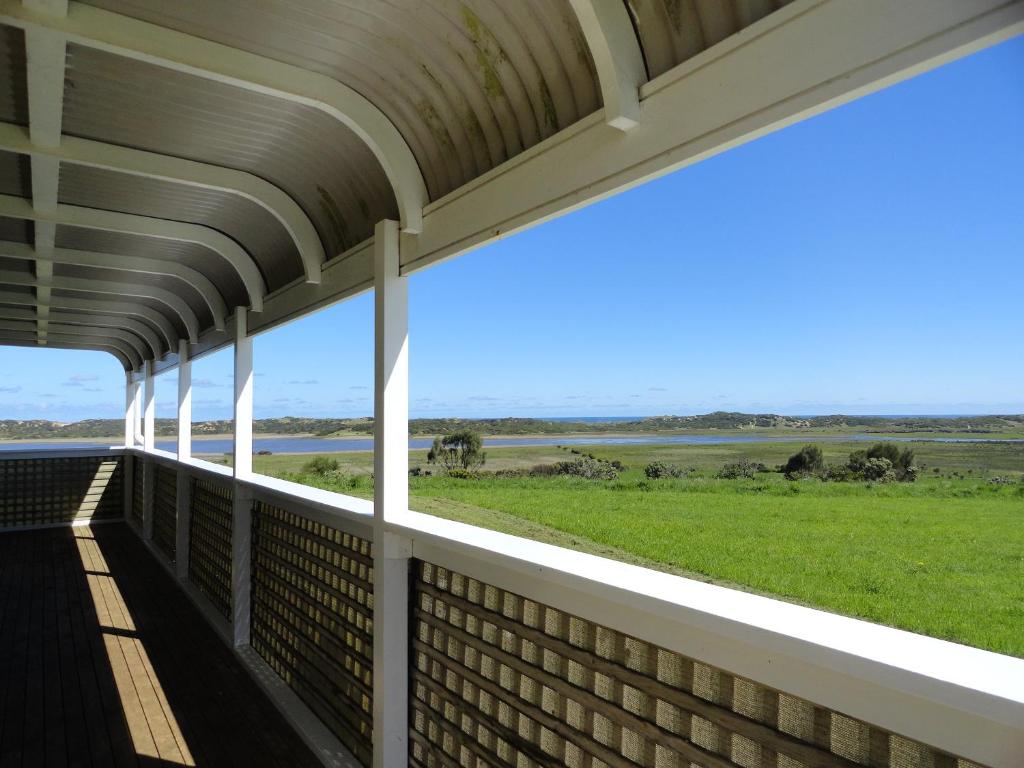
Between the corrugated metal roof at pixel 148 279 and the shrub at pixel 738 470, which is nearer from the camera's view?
the corrugated metal roof at pixel 148 279

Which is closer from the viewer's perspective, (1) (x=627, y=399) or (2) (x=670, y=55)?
(2) (x=670, y=55)

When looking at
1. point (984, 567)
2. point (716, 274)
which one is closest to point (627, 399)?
point (716, 274)

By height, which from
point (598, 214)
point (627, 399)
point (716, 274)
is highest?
point (598, 214)

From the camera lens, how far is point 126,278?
20.3 feet

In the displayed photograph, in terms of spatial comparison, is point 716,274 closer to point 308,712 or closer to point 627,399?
point 627,399

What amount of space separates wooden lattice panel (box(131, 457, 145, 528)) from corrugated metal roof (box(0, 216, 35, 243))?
5.03m

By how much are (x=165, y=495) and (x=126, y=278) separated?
290cm

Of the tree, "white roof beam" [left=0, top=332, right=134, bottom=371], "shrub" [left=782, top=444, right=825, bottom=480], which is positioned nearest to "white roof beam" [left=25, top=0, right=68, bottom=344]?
"white roof beam" [left=0, top=332, right=134, bottom=371]

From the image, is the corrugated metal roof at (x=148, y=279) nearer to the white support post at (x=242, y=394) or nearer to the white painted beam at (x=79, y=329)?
the white support post at (x=242, y=394)

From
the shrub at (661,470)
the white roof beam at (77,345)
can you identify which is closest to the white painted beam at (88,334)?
the white roof beam at (77,345)

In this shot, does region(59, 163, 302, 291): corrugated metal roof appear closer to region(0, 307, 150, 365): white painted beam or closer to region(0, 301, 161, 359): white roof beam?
region(0, 301, 161, 359): white roof beam

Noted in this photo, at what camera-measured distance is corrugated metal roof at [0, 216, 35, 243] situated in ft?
14.8

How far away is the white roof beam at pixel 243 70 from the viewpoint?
2.13 metres

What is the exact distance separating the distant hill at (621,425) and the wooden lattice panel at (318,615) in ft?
2.35
